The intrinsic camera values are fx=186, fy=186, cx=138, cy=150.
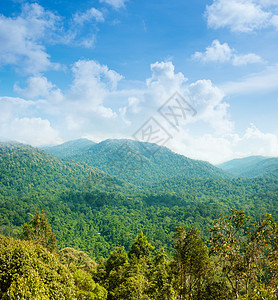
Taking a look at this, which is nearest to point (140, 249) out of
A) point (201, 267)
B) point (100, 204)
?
point (201, 267)

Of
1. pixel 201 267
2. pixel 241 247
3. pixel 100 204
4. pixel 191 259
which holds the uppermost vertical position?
pixel 241 247

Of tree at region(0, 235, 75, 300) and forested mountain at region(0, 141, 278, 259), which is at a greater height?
tree at region(0, 235, 75, 300)

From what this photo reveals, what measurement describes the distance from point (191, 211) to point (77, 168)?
5326 inches

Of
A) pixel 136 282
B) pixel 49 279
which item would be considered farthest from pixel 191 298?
A: pixel 49 279

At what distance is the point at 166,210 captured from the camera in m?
113

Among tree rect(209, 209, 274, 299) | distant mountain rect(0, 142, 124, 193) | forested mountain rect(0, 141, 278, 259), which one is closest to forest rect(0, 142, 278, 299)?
tree rect(209, 209, 274, 299)

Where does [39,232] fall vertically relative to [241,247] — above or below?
below

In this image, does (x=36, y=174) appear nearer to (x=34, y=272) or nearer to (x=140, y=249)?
(x=140, y=249)

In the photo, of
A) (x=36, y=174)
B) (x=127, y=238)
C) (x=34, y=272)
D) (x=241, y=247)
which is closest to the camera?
(x=34, y=272)

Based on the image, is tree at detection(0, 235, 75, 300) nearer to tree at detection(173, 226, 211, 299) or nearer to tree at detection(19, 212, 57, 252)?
→ tree at detection(173, 226, 211, 299)

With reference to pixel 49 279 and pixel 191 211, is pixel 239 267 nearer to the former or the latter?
pixel 49 279

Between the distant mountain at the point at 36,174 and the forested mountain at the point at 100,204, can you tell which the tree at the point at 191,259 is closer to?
the forested mountain at the point at 100,204

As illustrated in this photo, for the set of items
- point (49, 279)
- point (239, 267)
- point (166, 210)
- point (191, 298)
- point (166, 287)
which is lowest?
point (166, 210)

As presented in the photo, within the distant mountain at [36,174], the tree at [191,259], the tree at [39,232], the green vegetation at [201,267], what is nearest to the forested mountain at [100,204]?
the distant mountain at [36,174]
